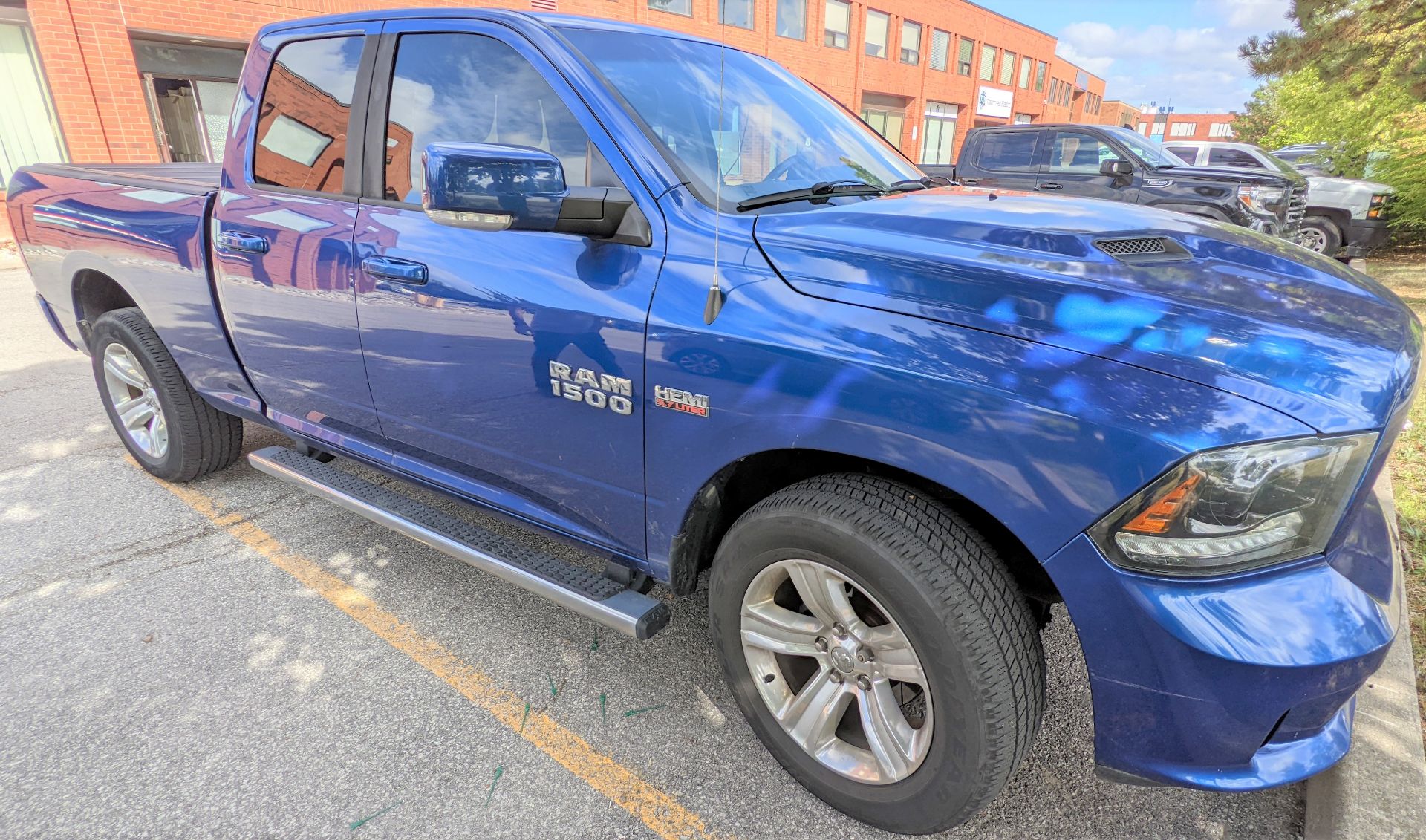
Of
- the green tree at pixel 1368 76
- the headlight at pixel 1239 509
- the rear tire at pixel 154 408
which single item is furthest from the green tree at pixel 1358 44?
the rear tire at pixel 154 408

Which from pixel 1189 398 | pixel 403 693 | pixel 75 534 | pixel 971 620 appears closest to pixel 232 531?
pixel 75 534

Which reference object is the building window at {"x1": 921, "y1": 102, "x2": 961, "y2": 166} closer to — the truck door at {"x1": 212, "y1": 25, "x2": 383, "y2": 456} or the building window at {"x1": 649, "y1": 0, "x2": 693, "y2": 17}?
the building window at {"x1": 649, "y1": 0, "x2": 693, "y2": 17}

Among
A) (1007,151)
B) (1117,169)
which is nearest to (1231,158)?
(1007,151)

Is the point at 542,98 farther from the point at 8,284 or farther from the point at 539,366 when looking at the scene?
the point at 8,284

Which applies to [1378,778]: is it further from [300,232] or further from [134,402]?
[134,402]

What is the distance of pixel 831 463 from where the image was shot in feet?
6.61

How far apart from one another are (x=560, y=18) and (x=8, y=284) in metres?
11.6

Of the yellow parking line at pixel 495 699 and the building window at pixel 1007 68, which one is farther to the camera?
the building window at pixel 1007 68

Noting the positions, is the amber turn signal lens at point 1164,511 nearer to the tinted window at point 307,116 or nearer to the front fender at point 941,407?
the front fender at point 941,407

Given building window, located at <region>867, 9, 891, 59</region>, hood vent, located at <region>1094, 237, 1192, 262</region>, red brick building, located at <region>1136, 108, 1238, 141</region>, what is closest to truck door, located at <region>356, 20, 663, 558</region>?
hood vent, located at <region>1094, 237, 1192, 262</region>

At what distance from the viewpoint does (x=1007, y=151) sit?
9.69 m

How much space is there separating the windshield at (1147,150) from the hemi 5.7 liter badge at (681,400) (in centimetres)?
873

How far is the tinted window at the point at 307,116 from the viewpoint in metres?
2.79

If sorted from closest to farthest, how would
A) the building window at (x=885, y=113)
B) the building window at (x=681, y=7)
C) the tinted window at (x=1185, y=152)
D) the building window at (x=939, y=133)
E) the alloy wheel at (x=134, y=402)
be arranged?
the alloy wheel at (x=134, y=402) < the tinted window at (x=1185, y=152) < the building window at (x=681, y=7) < the building window at (x=885, y=113) < the building window at (x=939, y=133)
